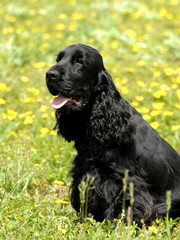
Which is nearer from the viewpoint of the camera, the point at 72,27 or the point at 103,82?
the point at 103,82

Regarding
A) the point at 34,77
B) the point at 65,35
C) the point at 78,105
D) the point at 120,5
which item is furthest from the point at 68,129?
the point at 120,5

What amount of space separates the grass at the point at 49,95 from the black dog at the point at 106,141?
0.67 ft

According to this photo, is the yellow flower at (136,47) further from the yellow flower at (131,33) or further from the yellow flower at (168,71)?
the yellow flower at (168,71)

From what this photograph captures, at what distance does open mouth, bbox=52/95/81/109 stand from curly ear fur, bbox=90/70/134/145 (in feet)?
0.52

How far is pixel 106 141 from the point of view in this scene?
299cm

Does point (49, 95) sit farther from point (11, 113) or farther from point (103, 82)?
point (103, 82)

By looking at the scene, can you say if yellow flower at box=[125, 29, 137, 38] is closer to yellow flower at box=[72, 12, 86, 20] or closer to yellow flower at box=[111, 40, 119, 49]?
yellow flower at box=[111, 40, 119, 49]

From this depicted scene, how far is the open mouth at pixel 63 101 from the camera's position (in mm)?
2895

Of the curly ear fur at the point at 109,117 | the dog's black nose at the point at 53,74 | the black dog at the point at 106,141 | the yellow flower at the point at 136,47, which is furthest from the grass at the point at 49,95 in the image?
→ the dog's black nose at the point at 53,74

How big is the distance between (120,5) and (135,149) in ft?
19.3

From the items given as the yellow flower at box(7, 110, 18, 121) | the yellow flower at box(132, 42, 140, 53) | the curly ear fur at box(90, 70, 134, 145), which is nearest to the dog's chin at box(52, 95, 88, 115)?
the curly ear fur at box(90, 70, 134, 145)

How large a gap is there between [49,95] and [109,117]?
2343 millimetres

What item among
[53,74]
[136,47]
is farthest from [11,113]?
[136,47]

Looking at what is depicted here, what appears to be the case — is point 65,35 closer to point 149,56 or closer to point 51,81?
point 149,56
